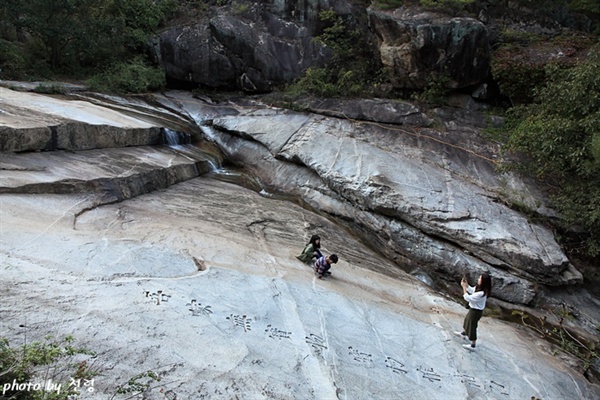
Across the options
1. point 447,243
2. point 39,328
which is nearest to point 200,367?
point 39,328

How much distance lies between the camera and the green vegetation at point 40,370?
2.68 metres

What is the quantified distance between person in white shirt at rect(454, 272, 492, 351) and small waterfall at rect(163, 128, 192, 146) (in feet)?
32.9

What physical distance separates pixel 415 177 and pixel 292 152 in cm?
399

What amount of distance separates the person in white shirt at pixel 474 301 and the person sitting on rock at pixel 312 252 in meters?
2.67

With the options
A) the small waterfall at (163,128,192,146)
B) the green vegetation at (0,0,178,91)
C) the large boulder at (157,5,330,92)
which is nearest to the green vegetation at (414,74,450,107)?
the large boulder at (157,5,330,92)

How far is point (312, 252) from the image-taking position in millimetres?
7387

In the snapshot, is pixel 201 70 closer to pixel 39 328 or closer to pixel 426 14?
pixel 426 14

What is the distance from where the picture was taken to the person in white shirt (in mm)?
5918

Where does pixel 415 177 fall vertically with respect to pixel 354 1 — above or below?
below

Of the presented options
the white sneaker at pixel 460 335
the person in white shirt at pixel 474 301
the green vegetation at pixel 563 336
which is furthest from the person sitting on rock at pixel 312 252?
the green vegetation at pixel 563 336

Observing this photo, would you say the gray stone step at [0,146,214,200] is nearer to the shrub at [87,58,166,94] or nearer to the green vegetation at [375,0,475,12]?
the shrub at [87,58,166,94]

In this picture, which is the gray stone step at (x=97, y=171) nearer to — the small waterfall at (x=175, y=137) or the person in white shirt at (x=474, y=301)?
the small waterfall at (x=175, y=137)

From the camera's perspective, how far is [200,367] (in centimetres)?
395

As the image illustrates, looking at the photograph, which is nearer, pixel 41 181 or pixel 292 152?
pixel 41 181
